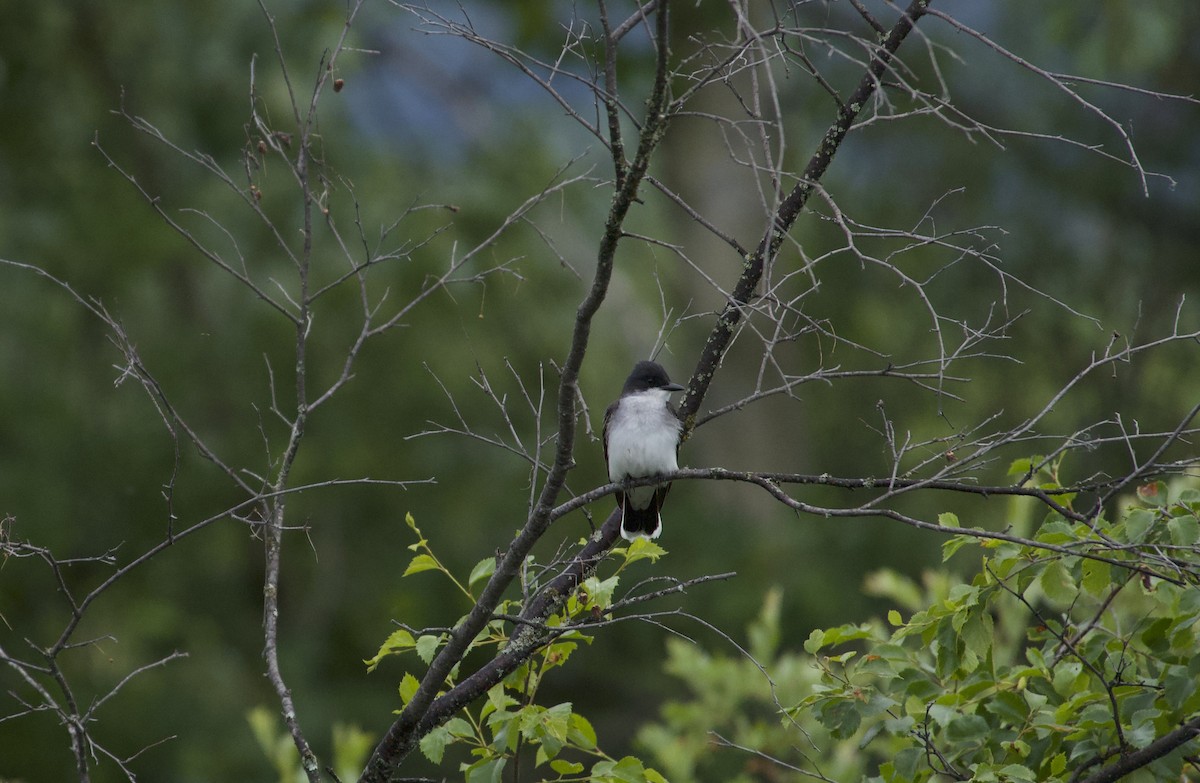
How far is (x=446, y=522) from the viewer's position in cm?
914

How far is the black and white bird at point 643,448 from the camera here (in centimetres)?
400

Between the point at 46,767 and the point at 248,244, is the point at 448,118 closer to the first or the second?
the point at 248,244

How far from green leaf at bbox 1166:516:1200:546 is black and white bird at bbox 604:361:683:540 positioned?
5.34 ft

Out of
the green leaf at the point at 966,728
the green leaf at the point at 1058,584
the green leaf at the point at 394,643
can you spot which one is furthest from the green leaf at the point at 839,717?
the green leaf at the point at 394,643

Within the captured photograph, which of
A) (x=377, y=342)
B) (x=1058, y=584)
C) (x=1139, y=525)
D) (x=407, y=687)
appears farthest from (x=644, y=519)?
(x=377, y=342)

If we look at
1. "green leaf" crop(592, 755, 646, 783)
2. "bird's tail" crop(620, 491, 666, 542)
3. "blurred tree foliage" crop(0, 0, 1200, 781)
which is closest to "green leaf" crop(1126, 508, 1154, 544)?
"green leaf" crop(592, 755, 646, 783)

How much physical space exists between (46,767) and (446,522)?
3.07 meters

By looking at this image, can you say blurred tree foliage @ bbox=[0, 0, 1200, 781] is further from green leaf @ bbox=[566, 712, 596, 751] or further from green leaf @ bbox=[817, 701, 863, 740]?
green leaf @ bbox=[817, 701, 863, 740]

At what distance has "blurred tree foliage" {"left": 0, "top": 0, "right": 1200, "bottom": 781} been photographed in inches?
317

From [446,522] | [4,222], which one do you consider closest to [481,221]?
[446,522]

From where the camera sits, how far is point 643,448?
4.03m

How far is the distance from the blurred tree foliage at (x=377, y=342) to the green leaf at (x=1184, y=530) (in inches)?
212

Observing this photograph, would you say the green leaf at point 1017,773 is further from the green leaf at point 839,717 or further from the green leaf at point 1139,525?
the green leaf at point 1139,525

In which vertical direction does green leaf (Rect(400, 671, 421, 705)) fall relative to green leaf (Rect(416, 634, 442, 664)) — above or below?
below
